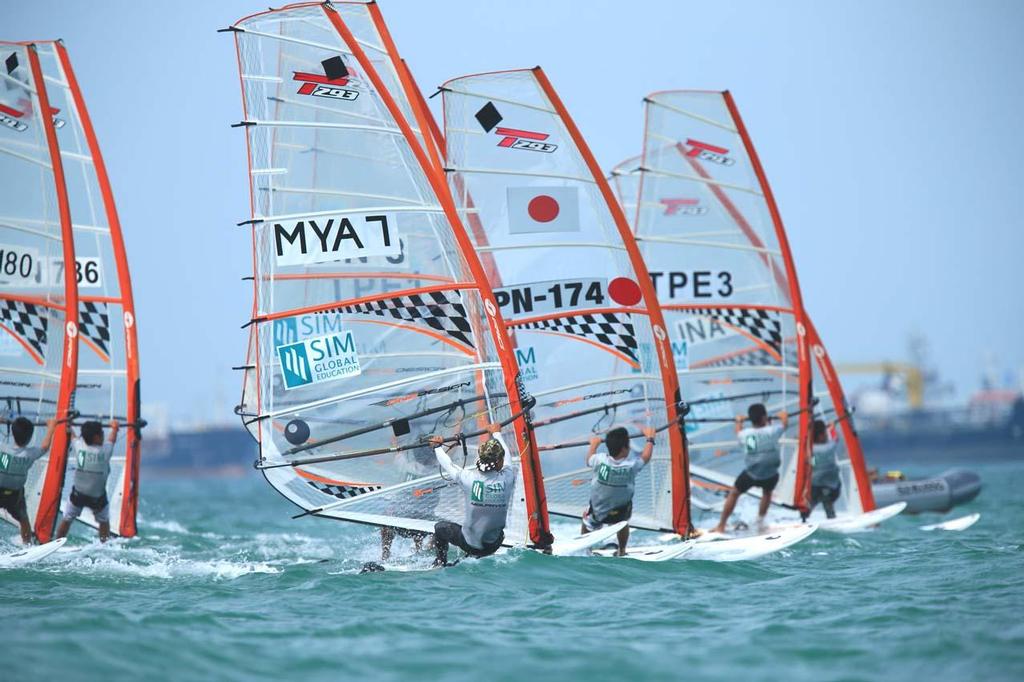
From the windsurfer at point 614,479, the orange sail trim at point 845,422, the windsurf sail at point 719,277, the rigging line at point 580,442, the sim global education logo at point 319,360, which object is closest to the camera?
the sim global education logo at point 319,360

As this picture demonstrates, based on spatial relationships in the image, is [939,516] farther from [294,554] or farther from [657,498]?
[294,554]

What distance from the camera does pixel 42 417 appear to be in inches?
510

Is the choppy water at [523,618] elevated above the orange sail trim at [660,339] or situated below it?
below

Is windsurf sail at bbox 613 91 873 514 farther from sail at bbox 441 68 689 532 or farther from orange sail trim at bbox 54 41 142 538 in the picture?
orange sail trim at bbox 54 41 142 538

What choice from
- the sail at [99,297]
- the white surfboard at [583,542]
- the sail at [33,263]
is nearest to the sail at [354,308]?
the white surfboard at [583,542]

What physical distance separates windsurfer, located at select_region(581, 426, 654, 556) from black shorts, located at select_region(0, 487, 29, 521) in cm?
540

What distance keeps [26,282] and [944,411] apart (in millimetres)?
76507

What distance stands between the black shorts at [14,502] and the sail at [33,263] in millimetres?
337

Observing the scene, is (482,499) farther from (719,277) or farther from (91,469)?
(719,277)

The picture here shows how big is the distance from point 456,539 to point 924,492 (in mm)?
11305

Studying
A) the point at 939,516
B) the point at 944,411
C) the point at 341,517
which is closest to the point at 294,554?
the point at 341,517

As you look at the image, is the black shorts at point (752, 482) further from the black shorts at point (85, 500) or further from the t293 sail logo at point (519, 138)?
the black shorts at point (85, 500)

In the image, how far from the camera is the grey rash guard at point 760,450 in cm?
1420

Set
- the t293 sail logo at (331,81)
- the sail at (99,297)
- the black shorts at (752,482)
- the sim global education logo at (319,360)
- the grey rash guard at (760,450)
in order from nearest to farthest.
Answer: the sim global education logo at (319,360), the t293 sail logo at (331,81), the grey rash guard at (760,450), the black shorts at (752,482), the sail at (99,297)
